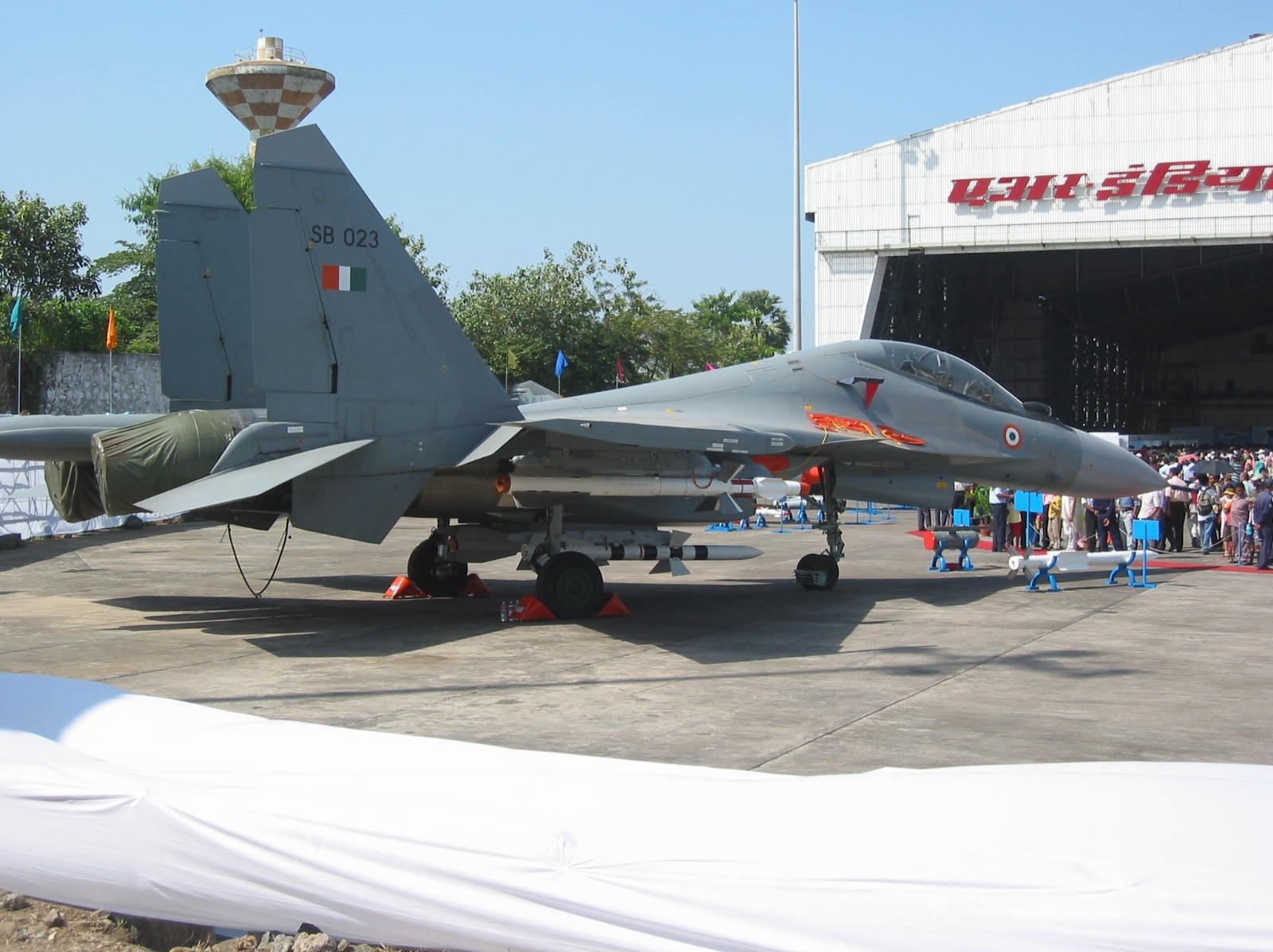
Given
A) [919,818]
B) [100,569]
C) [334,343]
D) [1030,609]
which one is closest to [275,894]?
[919,818]

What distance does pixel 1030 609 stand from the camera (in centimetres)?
1355

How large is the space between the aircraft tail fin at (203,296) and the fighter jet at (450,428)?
2 centimetres

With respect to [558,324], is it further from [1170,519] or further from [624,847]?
[624,847]

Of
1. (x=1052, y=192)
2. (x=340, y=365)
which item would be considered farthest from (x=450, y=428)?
(x=1052, y=192)

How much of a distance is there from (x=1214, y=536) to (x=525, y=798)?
20.9 meters

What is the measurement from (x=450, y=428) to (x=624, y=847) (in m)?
8.31

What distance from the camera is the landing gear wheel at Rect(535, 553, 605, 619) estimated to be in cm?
1235

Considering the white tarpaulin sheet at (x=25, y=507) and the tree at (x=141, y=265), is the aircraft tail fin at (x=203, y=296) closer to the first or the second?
the white tarpaulin sheet at (x=25, y=507)

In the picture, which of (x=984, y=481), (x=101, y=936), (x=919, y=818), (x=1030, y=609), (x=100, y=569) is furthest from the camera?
(x=100, y=569)

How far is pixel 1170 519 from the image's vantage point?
2108 cm

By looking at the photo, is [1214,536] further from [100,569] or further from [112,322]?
[112,322]

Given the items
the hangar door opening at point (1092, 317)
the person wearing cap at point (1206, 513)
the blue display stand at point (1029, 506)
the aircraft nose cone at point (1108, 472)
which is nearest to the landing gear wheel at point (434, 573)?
the aircraft nose cone at point (1108, 472)

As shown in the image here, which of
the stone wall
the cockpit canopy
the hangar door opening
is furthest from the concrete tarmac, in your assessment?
the hangar door opening

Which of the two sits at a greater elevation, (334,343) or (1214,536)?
(334,343)
